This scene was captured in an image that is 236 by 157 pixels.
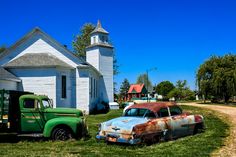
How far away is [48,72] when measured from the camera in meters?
27.2

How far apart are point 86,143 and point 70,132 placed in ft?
3.48

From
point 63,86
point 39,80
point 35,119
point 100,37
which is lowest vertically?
point 35,119

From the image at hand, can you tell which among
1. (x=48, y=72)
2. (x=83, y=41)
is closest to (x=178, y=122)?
(x=48, y=72)

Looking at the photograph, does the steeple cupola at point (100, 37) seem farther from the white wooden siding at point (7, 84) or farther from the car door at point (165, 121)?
the car door at point (165, 121)

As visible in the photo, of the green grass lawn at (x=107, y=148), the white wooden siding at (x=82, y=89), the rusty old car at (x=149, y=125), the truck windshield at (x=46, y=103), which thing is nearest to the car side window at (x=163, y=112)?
the rusty old car at (x=149, y=125)

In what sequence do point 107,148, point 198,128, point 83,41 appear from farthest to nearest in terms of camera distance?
point 83,41 → point 198,128 → point 107,148

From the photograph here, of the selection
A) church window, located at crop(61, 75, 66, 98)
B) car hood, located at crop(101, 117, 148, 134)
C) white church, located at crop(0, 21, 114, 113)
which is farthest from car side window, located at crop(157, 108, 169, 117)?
church window, located at crop(61, 75, 66, 98)

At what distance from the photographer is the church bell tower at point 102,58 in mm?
36697

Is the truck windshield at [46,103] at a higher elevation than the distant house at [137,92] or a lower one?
lower

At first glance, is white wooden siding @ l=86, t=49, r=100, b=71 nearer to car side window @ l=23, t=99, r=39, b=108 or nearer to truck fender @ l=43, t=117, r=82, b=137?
car side window @ l=23, t=99, r=39, b=108

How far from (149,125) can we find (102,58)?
25420 mm

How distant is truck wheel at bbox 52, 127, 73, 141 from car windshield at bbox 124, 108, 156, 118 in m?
2.42

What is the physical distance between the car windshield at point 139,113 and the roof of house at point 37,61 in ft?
48.0

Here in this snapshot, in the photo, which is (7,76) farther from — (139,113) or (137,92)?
(137,92)
